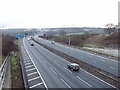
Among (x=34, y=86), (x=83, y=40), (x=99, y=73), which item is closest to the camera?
(x=34, y=86)

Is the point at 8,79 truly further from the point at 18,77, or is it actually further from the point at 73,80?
the point at 73,80

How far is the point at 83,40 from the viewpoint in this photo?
73.7m

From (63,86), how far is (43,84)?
232 cm

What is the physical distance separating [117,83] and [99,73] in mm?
3612

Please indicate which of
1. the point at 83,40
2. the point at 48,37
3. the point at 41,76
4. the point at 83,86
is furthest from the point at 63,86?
the point at 48,37

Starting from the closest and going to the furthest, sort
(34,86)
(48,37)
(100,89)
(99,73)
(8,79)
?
(100,89), (34,86), (8,79), (99,73), (48,37)

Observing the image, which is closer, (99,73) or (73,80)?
(73,80)

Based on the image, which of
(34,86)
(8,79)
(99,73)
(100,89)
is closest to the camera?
(100,89)

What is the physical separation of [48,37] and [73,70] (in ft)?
271

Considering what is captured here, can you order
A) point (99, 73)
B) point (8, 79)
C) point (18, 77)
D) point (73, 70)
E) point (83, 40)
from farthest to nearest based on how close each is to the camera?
point (83, 40)
point (73, 70)
point (99, 73)
point (18, 77)
point (8, 79)

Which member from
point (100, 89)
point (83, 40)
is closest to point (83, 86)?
point (100, 89)

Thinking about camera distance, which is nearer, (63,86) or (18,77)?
(63,86)

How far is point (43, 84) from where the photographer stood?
15000 millimetres

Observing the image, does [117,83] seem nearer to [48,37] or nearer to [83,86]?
[83,86]
